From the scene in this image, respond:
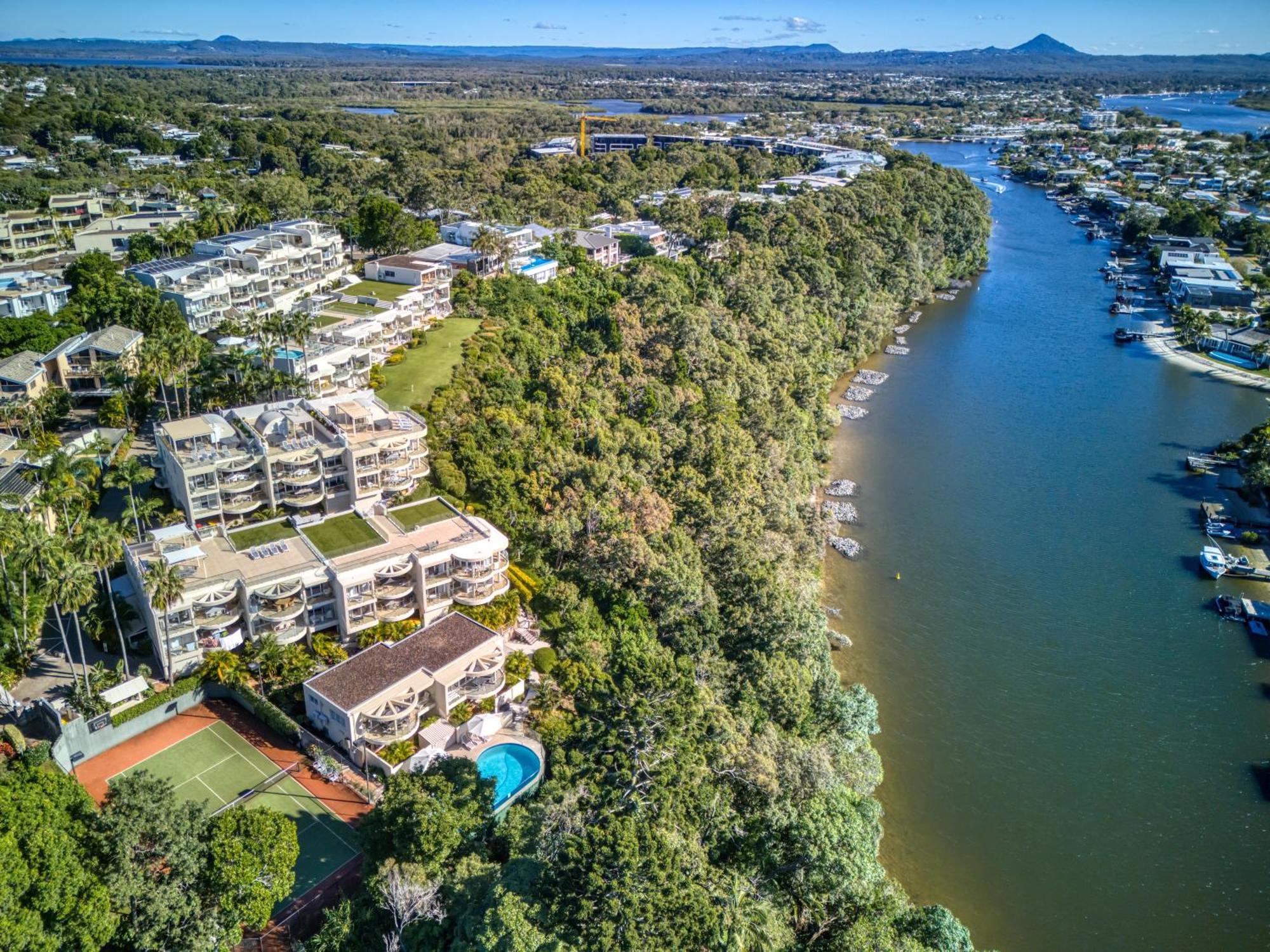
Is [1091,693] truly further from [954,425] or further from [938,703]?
[954,425]

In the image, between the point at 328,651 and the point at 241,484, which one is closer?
the point at 328,651

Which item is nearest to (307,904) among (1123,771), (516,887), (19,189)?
(516,887)

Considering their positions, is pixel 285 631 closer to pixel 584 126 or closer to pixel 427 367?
pixel 427 367

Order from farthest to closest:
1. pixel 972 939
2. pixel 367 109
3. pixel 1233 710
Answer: pixel 367 109
pixel 1233 710
pixel 972 939

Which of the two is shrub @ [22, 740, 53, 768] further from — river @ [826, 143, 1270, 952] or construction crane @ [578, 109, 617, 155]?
construction crane @ [578, 109, 617, 155]

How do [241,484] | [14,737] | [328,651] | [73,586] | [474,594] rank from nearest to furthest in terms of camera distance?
[14,737] → [73,586] → [328,651] → [474,594] → [241,484]

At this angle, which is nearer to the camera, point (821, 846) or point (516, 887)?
point (516, 887)

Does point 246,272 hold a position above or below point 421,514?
above

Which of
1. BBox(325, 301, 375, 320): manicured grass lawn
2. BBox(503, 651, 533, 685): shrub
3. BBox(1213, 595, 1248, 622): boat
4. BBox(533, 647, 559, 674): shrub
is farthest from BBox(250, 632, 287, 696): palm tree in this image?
BBox(1213, 595, 1248, 622): boat

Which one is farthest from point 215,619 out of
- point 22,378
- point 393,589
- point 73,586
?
point 22,378
